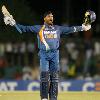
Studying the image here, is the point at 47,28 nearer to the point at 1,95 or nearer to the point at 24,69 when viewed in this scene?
the point at 1,95

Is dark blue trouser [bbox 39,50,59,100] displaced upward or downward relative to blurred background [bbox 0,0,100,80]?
downward

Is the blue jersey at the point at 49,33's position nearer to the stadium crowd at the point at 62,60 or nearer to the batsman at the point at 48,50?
the batsman at the point at 48,50

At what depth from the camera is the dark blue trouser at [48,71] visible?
13.0 m

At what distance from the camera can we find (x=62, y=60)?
20578 millimetres

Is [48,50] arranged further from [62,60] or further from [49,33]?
[62,60]

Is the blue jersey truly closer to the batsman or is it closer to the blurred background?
the batsman

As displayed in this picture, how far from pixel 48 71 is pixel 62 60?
7521 millimetres

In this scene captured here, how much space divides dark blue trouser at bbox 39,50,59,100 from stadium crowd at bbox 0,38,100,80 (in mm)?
6908

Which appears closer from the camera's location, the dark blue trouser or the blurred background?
the dark blue trouser

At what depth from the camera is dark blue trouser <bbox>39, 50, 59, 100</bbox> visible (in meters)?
13.0

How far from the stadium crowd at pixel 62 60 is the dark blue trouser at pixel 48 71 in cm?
691

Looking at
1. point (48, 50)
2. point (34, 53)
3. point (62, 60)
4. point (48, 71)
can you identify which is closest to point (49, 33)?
point (48, 50)

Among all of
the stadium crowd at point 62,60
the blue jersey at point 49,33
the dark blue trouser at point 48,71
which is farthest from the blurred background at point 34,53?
the dark blue trouser at point 48,71

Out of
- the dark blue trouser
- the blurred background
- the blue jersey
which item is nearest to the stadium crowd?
the blurred background
